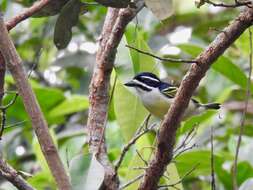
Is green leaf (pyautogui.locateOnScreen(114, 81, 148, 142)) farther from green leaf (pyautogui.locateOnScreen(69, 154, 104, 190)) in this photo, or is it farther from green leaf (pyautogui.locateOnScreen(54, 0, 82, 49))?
green leaf (pyautogui.locateOnScreen(69, 154, 104, 190))

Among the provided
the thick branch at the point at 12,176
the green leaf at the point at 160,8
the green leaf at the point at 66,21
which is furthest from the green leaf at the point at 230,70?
the thick branch at the point at 12,176

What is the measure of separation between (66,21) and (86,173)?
0.40 metres

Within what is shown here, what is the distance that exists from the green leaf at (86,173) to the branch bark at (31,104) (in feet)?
0.09

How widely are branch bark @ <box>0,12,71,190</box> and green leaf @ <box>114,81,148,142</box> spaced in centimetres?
59

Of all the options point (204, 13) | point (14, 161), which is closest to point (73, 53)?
point (14, 161)

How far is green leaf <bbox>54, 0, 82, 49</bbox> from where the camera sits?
1.65 m

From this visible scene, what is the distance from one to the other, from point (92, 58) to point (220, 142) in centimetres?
82

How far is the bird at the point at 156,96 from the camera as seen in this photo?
2.16 metres

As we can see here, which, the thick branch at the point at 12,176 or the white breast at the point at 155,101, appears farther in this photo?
the white breast at the point at 155,101

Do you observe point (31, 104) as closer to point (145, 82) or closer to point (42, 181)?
point (145, 82)

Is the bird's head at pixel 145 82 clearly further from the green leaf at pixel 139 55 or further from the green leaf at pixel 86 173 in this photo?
the green leaf at pixel 86 173

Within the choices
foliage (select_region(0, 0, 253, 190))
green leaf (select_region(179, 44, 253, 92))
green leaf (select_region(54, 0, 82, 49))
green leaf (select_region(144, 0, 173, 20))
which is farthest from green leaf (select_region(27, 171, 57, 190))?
green leaf (select_region(144, 0, 173, 20))

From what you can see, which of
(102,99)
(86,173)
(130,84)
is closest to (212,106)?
(130,84)

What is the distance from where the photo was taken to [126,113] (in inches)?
79.9
